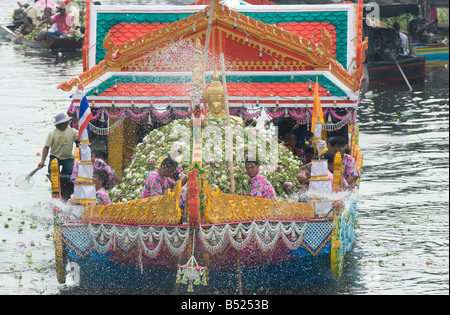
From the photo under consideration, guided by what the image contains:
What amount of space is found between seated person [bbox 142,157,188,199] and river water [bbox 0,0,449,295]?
179cm

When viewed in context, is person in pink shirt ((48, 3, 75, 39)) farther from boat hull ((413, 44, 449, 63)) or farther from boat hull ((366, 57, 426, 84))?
boat hull ((413, 44, 449, 63))

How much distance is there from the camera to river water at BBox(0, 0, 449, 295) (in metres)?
11.7

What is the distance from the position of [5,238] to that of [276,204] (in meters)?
5.09

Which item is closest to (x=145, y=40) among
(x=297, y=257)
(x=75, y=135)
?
(x=75, y=135)

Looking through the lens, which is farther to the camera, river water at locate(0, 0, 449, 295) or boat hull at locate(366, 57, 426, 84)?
boat hull at locate(366, 57, 426, 84)

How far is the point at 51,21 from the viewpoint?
34.6 metres

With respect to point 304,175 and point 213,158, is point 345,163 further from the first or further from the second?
point 213,158

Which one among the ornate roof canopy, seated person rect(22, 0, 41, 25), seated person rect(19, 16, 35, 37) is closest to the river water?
the ornate roof canopy

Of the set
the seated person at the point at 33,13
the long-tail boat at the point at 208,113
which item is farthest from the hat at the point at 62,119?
the seated person at the point at 33,13

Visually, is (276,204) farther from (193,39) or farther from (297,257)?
(193,39)

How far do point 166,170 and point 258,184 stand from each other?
3.99 ft

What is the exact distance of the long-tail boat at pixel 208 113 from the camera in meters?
9.96

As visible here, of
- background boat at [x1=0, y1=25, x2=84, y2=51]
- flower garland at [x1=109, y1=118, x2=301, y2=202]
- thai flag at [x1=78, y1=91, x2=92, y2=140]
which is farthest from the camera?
background boat at [x1=0, y1=25, x2=84, y2=51]

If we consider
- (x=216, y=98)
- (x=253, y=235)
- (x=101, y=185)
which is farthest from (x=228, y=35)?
(x=253, y=235)
